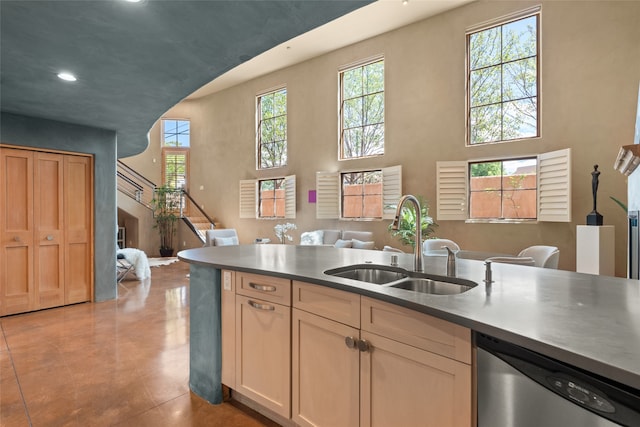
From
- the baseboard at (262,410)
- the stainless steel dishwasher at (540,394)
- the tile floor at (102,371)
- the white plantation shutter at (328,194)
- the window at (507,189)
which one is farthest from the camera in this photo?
the white plantation shutter at (328,194)

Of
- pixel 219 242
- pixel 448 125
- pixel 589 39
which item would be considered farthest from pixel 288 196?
pixel 589 39

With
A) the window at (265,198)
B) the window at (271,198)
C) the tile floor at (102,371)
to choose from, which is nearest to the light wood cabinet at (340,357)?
the tile floor at (102,371)

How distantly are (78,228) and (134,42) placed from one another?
123 inches

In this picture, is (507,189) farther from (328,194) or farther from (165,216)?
(165,216)

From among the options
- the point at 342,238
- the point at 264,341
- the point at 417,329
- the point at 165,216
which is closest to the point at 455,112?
the point at 342,238

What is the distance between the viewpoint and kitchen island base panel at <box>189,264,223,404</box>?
2.09m

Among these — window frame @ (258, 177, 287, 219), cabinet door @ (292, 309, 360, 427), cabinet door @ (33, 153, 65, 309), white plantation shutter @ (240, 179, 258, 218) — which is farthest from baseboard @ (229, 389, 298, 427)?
white plantation shutter @ (240, 179, 258, 218)

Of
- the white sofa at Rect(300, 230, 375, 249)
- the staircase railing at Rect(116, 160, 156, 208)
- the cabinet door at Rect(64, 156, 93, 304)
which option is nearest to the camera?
the cabinet door at Rect(64, 156, 93, 304)

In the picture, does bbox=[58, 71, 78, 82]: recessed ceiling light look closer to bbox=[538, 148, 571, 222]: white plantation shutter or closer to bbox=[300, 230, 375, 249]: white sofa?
bbox=[300, 230, 375, 249]: white sofa

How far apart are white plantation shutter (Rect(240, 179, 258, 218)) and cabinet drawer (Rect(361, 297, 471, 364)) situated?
7.49 metres

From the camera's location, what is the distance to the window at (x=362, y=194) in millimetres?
6598

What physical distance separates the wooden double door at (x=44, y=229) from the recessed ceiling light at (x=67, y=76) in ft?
5.71

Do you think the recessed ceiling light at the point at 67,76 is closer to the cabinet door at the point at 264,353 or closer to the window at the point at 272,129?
the cabinet door at the point at 264,353

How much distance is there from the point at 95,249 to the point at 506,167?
19.5 feet
